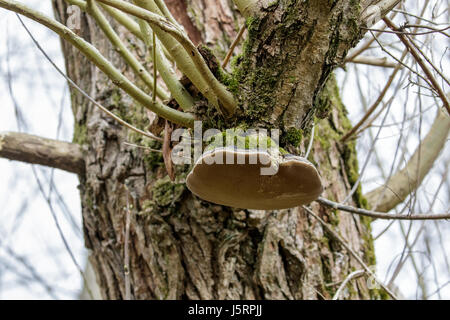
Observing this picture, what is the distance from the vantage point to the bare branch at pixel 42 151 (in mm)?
1896

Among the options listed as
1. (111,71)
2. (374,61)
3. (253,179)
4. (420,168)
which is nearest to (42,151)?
(111,71)

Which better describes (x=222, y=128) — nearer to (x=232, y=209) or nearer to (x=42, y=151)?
(x=232, y=209)

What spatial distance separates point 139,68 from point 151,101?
35cm

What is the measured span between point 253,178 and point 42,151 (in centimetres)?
123

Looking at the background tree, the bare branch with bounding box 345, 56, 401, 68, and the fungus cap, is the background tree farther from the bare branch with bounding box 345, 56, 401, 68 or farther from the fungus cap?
the fungus cap

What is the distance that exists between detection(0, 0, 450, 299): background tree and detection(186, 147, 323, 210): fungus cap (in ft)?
0.52

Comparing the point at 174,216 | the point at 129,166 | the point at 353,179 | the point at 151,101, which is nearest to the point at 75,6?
the point at 151,101

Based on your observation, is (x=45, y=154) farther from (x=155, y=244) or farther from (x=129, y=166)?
(x=155, y=244)

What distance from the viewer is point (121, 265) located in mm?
2006

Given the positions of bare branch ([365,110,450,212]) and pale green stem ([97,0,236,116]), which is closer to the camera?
pale green stem ([97,0,236,116])

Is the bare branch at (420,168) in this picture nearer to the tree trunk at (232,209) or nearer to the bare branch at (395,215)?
the tree trunk at (232,209)

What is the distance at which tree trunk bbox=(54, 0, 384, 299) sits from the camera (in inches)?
49.2

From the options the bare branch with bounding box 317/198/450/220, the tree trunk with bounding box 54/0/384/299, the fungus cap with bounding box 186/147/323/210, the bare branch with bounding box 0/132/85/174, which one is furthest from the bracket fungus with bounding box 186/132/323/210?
the bare branch with bounding box 0/132/85/174
